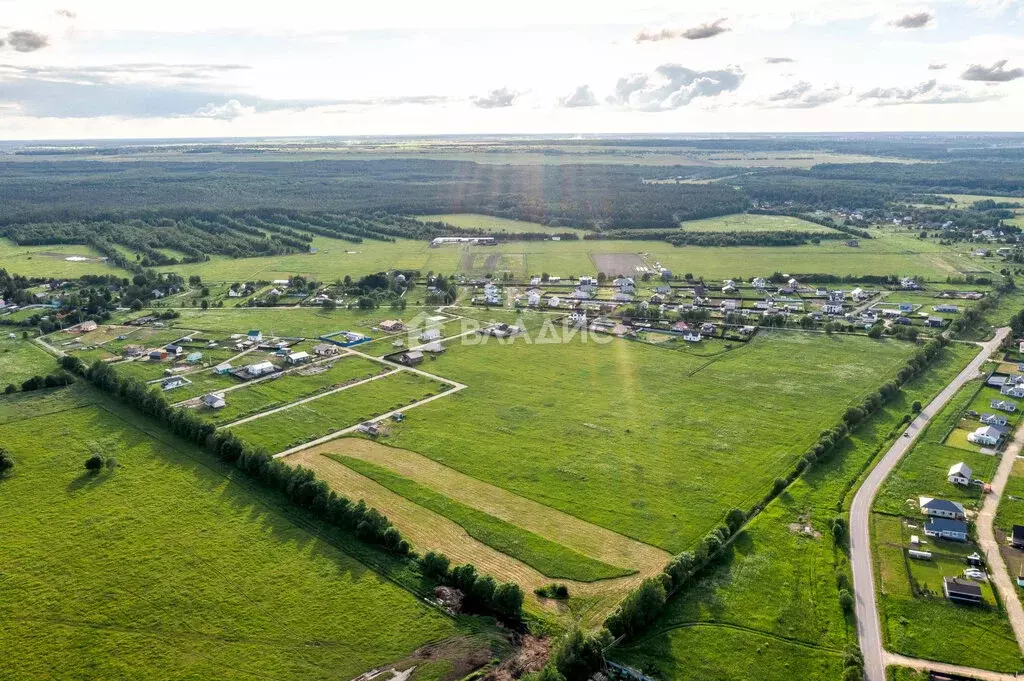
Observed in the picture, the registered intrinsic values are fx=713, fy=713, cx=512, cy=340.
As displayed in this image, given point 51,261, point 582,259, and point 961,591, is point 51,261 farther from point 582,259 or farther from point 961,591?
point 961,591

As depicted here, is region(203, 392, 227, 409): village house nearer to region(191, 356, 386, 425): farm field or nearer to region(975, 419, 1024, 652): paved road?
region(191, 356, 386, 425): farm field

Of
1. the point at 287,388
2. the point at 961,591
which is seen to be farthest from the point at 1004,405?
the point at 287,388

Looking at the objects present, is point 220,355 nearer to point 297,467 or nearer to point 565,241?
point 297,467

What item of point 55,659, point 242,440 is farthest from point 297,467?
point 55,659

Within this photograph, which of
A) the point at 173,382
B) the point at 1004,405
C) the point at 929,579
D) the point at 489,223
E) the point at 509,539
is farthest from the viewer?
the point at 489,223

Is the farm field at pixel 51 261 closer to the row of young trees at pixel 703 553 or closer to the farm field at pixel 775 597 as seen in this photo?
the row of young trees at pixel 703 553

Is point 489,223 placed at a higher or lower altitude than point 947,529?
higher

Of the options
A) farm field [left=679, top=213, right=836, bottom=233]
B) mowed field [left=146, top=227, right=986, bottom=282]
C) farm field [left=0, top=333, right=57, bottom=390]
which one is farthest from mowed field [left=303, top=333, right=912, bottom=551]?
farm field [left=679, top=213, right=836, bottom=233]
